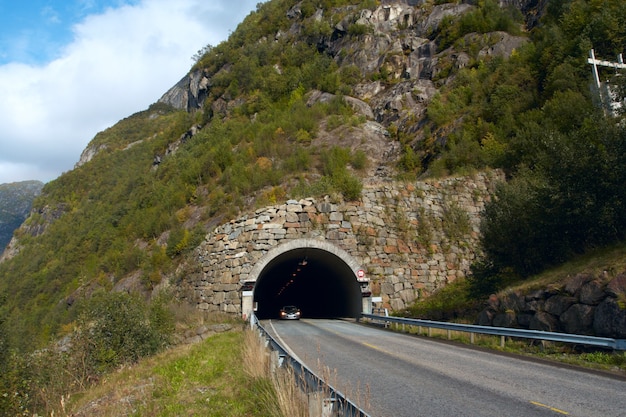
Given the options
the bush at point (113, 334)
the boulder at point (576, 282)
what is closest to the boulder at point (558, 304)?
the boulder at point (576, 282)

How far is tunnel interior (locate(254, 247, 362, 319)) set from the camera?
28.6 m

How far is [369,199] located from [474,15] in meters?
40.9

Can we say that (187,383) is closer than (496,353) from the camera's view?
Yes

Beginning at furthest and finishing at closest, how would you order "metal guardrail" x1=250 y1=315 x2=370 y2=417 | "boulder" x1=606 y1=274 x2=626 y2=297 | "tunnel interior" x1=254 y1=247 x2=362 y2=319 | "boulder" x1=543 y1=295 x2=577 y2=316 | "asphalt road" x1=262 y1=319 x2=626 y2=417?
1. "tunnel interior" x1=254 y1=247 x2=362 y2=319
2. "boulder" x1=543 y1=295 x2=577 y2=316
3. "boulder" x1=606 y1=274 x2=626 y2=297
4. "asphalt road" x1=262 y1=319 x2=626 y2=417
5. "metal guardrail" x1=250 y1=315 x2=370 y2=417

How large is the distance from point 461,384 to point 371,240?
19.3 meters

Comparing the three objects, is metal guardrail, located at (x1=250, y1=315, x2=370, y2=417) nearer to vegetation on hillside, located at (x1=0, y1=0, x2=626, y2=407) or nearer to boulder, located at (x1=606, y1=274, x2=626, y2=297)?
boulder, located at (x1=606, y1=274, x2=626, y2=297)

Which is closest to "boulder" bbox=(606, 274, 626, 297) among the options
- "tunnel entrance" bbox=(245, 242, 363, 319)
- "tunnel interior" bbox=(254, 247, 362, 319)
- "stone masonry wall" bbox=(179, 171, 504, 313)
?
"stone masonry wall" bbox=(179, 171, 504, 313)

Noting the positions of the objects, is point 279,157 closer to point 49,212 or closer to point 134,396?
point 134,396

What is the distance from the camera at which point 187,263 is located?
28609 mm

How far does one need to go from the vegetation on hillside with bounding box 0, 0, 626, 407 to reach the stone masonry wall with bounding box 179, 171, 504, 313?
221 centimetres

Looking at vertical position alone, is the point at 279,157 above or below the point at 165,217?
above

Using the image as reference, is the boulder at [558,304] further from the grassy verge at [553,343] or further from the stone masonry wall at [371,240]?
the stone masonry wall at [371,240]

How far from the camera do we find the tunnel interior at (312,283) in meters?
28.6

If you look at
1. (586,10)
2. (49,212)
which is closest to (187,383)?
(586,10)
